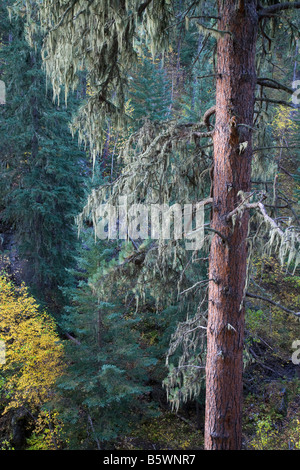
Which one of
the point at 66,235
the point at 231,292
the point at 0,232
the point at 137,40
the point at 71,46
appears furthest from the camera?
the point at 0,232

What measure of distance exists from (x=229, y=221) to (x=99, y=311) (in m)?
6.28

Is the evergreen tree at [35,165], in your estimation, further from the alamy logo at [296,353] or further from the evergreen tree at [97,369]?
the alamy logo at [296,353]

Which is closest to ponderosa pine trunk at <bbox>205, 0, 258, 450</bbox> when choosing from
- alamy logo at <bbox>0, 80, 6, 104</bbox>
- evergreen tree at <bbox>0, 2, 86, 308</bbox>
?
evergreen tree at <bbox>0, 2, 86, 308</bbox>

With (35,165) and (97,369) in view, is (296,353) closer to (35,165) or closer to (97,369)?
(97,369)

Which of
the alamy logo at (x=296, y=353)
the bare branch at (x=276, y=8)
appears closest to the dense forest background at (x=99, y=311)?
the alamy logo at (x=296, y=353)

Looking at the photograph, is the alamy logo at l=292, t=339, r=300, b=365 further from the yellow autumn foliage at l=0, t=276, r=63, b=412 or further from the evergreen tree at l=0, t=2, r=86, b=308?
the evergreen tree at l=0, t=2, r=86, b=308

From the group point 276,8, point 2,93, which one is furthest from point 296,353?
point 2,93

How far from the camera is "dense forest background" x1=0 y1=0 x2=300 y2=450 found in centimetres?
494

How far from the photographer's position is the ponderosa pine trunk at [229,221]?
334 cm

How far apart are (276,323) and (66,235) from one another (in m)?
9.91

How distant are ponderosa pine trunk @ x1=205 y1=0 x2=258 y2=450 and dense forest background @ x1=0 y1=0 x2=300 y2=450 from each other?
0.59 metres

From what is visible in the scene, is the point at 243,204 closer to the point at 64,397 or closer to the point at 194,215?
the point at 194,215
